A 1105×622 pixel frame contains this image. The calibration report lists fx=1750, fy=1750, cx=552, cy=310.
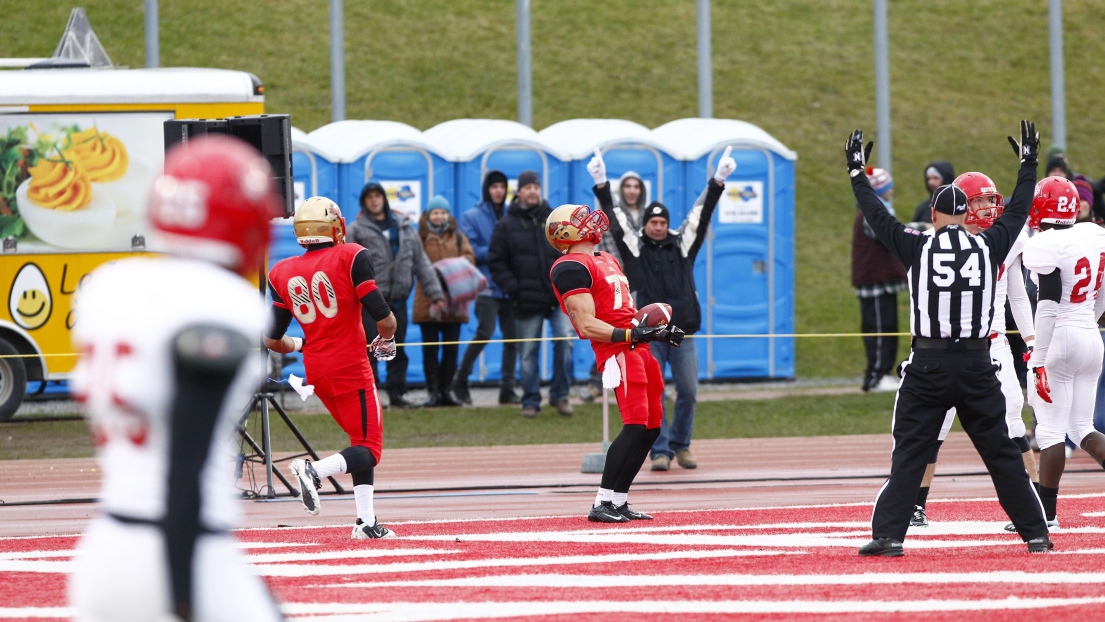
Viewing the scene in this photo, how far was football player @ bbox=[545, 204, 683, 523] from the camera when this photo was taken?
10.6 m

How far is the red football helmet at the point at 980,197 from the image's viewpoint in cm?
977

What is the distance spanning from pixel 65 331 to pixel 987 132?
2534 cm

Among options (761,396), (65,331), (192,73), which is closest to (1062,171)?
(761,396)

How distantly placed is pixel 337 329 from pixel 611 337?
168cm

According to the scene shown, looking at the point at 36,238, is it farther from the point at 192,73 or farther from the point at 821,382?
the point at 821,382

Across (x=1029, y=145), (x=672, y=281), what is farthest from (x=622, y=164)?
(x=1029, y=145)

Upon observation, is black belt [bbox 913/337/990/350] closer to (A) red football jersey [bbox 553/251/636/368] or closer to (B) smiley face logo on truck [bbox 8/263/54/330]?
(A) red football jersey [bbox 553/251/636/368]

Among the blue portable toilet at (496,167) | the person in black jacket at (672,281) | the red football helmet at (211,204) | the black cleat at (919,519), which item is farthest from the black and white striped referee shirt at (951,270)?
the blue portable toilet at (496,167)

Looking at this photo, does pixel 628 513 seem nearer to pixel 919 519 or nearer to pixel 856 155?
pixel 919 519

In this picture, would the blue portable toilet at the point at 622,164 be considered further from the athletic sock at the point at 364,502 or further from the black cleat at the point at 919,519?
the athletic sock at the point at 364,502

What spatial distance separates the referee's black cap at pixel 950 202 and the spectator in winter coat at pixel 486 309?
31.2 ft

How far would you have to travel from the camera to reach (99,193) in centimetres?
1720

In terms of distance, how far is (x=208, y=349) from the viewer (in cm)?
395

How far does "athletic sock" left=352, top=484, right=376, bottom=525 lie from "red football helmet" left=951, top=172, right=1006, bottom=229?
12.3 ft
